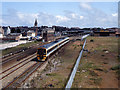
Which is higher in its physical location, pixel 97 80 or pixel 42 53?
pixel 42 53

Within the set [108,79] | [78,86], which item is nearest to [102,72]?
[108,79]

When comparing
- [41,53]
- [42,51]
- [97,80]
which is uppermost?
[42,51]

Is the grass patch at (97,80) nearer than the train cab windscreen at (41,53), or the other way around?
the grass patch at (97,80)

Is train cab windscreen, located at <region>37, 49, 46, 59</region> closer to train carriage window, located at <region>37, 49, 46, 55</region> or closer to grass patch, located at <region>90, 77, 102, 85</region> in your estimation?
train carriage window, located at <region>37, 49, 46, 55</region>

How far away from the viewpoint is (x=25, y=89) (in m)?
13.2

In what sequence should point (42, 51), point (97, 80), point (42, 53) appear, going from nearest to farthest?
point (97, 80), point (42, 51), point (42, 53)

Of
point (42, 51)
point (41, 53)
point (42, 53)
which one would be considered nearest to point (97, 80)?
point (42, 51)

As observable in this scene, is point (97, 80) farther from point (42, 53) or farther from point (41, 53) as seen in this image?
point (41, 53)

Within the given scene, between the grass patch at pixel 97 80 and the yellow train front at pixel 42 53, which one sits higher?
the yellow train front at pixel 42 53

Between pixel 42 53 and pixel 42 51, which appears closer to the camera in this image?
pixel 42 51

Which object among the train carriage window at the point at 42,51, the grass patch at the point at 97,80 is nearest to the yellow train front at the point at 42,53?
the train carriage window at the point at 42,51

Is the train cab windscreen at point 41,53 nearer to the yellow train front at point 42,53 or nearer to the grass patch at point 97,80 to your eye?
the yellow train front at point 42,53

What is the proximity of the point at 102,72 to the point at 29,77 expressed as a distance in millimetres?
9807

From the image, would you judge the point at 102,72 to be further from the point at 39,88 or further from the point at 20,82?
the point at 20,82
